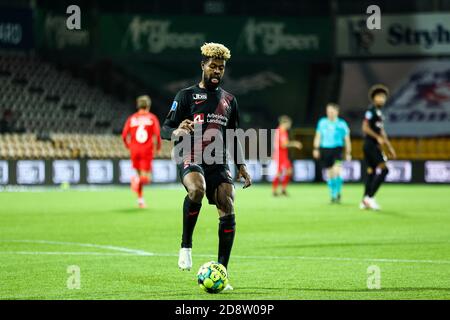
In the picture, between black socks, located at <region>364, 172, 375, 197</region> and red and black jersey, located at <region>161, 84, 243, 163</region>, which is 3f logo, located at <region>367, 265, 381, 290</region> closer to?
red and black jersey, located at <region>161, 84, 243, 163</region>

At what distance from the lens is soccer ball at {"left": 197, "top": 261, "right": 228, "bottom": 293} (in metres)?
9.19

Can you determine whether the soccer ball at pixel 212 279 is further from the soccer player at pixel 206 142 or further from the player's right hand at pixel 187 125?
the player's right hand at pixel 187 125

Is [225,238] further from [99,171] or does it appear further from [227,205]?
[99,171]

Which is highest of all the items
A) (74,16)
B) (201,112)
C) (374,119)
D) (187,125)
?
(74,16)

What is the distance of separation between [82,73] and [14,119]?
663 cm

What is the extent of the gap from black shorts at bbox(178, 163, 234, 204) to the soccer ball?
91cm

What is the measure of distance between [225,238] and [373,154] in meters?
11.9

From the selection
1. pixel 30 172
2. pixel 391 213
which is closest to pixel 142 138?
pixel 391 213

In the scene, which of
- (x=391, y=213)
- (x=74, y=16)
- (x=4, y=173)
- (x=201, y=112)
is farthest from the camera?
(x=74, y=16)

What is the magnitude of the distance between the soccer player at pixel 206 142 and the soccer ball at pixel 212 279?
38 centimetres

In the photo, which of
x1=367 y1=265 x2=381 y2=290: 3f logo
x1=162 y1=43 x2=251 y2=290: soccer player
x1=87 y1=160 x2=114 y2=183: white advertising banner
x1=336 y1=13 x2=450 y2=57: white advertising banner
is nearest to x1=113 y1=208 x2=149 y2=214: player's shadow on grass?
x1=367 y1=265 x2=381 y2=290: 3f logo

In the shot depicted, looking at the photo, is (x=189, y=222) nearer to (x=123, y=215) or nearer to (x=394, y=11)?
(x=123, y=215)

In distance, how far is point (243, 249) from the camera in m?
13.5

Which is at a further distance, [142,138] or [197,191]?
[142,138]
